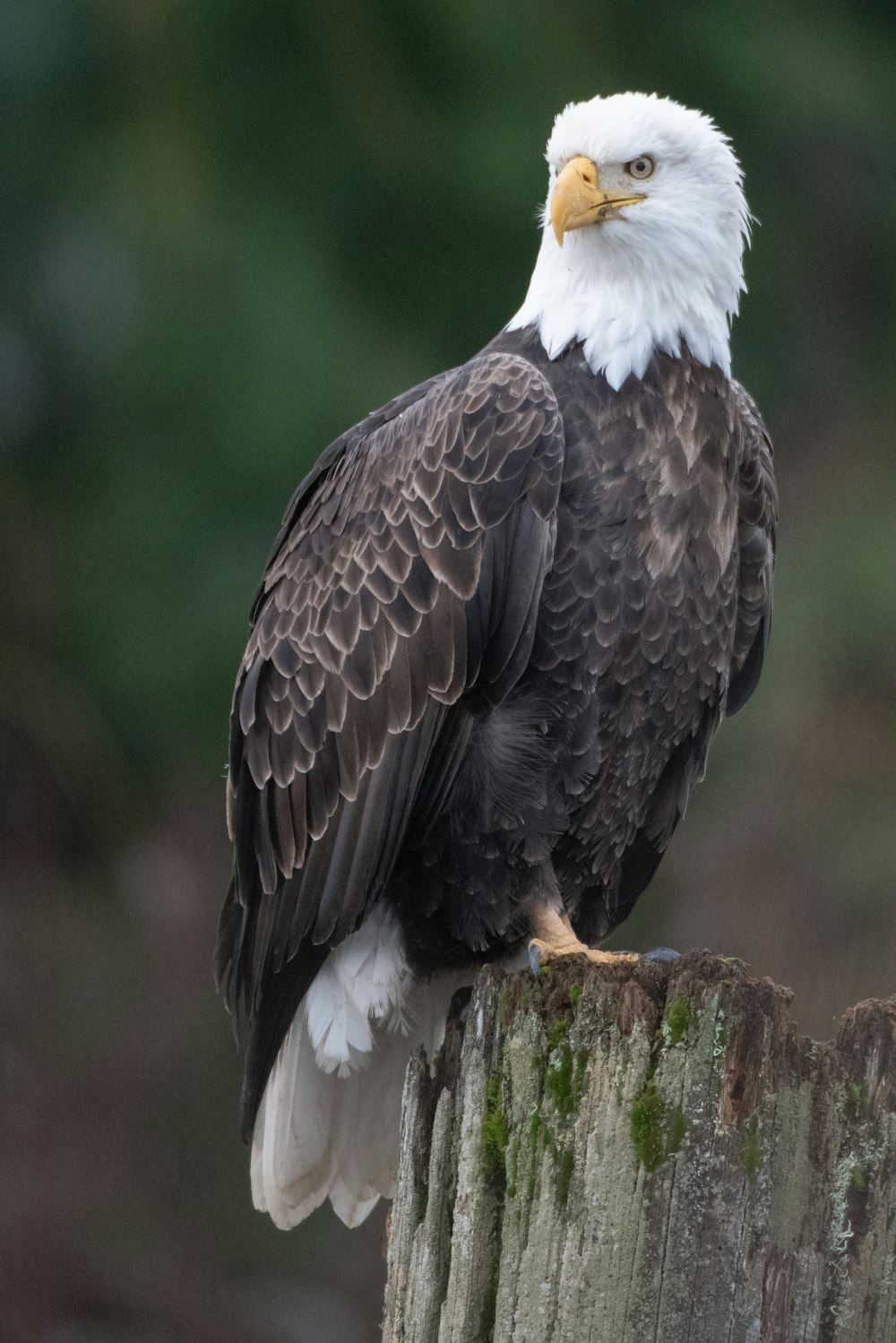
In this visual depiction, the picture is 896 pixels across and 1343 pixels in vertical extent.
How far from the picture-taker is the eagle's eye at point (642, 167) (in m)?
4.28

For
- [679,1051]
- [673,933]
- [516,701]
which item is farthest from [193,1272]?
[679,1051]

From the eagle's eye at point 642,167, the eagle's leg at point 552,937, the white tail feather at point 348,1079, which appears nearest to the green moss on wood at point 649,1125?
the eagle's leg at point 552,937

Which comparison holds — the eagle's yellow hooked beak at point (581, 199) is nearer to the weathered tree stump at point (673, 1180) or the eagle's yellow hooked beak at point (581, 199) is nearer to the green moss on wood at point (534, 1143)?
the weathered tree stump at point (673, 1180)

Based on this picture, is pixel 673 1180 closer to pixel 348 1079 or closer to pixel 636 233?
pixel 348 1079

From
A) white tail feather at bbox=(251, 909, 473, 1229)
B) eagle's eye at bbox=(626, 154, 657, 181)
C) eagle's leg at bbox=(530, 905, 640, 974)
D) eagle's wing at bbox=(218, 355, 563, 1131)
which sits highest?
eagle's eye at bbox=(626, 154, 657, 181)

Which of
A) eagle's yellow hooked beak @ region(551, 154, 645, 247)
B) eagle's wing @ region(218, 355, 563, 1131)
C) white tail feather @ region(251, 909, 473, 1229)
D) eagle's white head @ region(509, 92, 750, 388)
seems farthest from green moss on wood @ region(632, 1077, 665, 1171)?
eagle's yellow hooked beak @ region(551, 154, 645, 247)

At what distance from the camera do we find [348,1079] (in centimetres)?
434

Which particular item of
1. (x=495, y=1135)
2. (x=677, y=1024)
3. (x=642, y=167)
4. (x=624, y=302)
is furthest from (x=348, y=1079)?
(x=642, y=167)

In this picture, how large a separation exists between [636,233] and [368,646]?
43.2 inches

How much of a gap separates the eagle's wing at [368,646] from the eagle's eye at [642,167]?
1.91 ft

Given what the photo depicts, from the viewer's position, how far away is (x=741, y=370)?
28.5 ft

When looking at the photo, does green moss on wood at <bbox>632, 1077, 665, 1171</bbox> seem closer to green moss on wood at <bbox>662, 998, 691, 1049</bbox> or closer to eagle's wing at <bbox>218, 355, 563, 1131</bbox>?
green moss on wood at <bbox>662, 998, 691, 1049</bbox>

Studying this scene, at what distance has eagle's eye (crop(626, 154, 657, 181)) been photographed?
428cm

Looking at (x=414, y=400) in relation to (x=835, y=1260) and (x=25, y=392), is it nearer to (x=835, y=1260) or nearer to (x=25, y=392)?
(x=835, y=1260)
